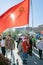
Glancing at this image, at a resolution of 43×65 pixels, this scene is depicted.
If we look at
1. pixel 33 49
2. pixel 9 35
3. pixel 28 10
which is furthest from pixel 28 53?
pixel 28 10

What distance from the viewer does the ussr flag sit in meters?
2.33

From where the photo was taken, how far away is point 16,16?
236 centimetres

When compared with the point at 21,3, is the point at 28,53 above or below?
below

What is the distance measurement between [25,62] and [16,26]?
0.37 metres

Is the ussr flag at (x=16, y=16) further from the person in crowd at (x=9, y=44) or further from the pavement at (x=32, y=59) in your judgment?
the pavement at (x=32, y=59)

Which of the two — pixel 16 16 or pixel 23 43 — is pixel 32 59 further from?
pixel 16 16

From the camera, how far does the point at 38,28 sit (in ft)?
7.48

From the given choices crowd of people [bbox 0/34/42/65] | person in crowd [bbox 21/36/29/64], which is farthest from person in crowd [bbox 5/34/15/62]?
person in crowd [bbox 21/36/29/64]

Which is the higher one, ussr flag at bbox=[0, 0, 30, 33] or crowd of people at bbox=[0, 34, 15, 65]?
ussr flag at bbox=[0, 0, 30, 33]

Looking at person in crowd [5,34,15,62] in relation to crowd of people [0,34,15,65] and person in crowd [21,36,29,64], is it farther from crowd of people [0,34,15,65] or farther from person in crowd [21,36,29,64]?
person in crowd [21,36,29,64]

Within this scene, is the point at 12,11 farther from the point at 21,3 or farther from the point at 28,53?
the point at 28,53

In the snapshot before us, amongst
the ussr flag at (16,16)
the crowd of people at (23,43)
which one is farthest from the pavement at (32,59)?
the ussr flag at (16,16)

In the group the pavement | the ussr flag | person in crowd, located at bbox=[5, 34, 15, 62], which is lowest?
the pavement

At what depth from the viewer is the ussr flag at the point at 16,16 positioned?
233 centimetres
